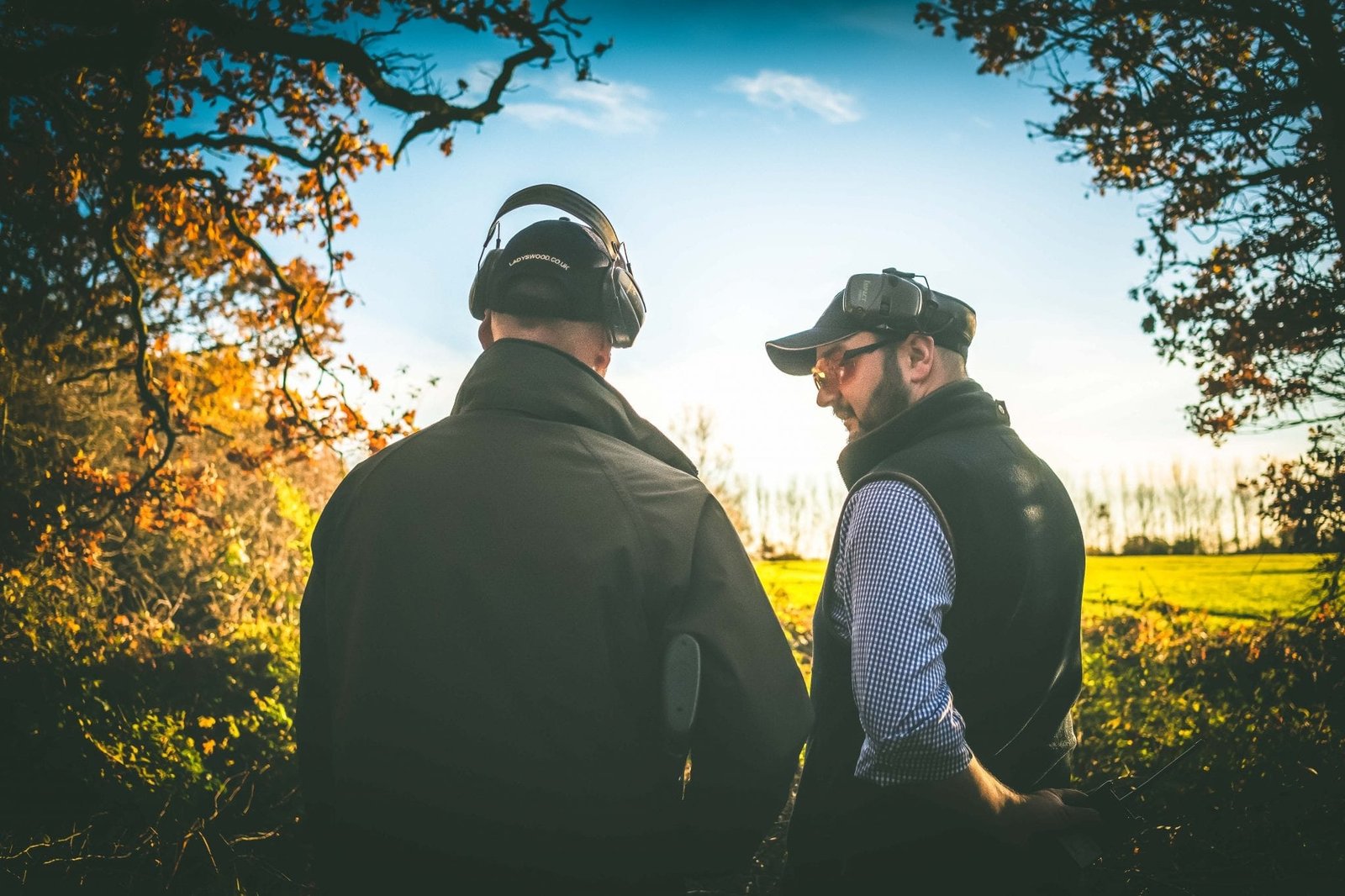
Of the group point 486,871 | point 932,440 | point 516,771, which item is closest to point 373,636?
point 516,771

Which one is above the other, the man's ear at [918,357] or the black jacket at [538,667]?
the man's ear at [918,357]

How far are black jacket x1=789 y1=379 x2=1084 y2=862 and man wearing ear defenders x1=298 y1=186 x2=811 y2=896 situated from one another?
25.1 inches

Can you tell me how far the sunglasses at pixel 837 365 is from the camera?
2.36 m

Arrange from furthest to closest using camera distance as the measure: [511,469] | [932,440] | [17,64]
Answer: [17,64]
[932,440]
[511,469]

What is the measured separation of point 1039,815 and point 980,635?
48 centimetres

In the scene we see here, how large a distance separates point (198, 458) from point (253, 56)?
1145cm

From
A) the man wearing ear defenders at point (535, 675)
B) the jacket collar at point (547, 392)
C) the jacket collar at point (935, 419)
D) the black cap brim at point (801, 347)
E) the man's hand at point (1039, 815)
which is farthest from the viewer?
the black cap brim at point (801, 347)

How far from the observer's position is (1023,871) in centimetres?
180

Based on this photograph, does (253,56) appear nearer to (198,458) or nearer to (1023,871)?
(1023,871)

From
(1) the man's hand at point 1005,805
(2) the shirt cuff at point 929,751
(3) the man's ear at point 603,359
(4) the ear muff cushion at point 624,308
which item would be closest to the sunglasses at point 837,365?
(4) the ear muff cushion at point 624,308

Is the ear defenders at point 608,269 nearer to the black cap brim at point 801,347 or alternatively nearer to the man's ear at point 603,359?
the man's ear at point 603,359

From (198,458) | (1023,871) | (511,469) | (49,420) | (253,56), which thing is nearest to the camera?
(511,469)

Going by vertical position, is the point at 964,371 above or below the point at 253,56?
below

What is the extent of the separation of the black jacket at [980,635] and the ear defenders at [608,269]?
2.64 feet
